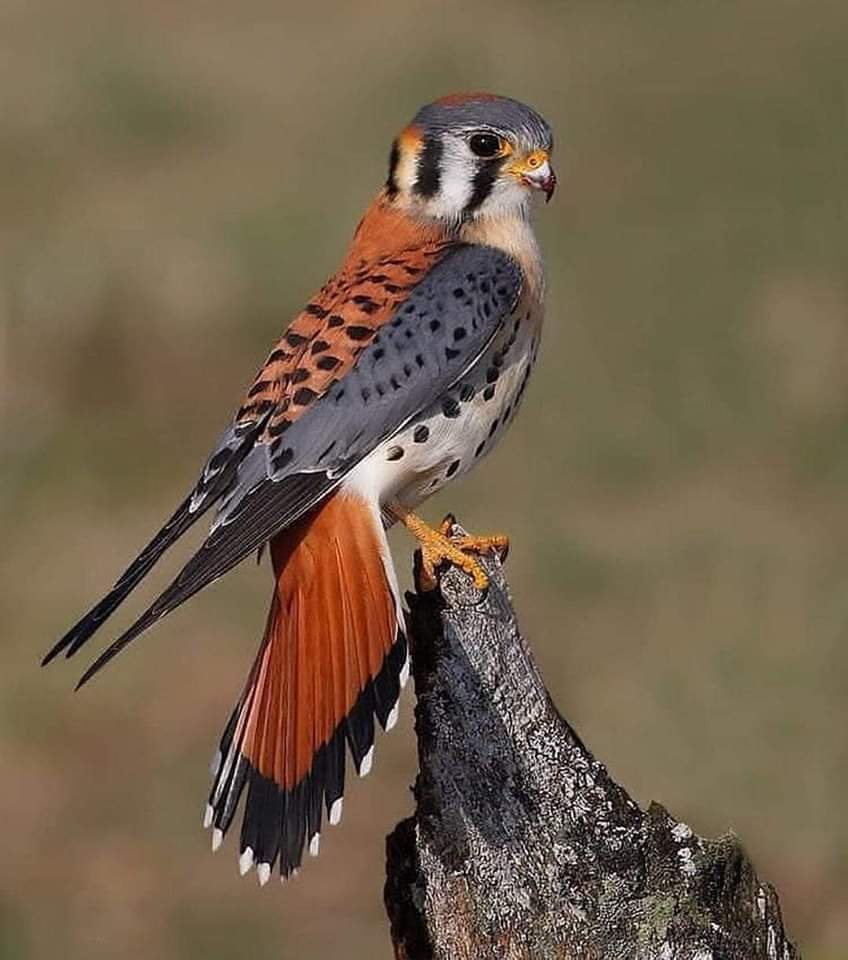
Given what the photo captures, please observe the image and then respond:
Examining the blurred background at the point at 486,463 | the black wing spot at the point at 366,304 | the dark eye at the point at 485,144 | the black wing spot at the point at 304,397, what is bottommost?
the black wing spot at the point at 304,397

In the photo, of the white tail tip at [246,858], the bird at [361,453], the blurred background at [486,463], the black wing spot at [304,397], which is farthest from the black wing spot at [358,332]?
the blurred background at [486,463]

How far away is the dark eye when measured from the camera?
5426 millimetres

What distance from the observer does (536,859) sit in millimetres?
3953

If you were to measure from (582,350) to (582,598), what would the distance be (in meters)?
1.80

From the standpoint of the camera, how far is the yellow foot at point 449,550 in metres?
4.50

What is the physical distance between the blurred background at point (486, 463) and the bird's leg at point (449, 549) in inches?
96.1

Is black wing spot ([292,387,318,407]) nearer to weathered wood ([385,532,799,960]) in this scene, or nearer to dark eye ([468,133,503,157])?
dark eye ([468,133,503,157])

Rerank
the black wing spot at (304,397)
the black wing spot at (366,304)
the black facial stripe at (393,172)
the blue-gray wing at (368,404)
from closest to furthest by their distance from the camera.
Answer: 1. the blue-gray wing at (368,404)
2. the black wing spot at (304,397)
3. the black wing spot at (366,304)
4. the black facial stripe at (393,172)

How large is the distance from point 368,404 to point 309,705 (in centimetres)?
76

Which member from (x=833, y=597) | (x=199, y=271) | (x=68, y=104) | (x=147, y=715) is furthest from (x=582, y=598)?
(x=68, y=104)

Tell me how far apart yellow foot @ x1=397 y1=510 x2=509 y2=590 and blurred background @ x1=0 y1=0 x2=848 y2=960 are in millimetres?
2444

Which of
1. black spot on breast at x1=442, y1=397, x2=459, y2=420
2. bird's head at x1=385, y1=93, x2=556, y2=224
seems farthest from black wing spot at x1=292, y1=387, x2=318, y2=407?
bird's head at x1=385, y1=93, x2=556, y2=224

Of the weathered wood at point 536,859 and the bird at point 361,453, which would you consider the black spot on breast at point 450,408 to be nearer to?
the bird at point 361,453

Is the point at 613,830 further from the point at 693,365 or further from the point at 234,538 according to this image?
the point at 693,365
